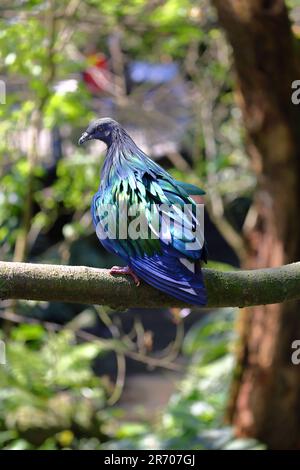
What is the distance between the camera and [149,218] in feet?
3.11

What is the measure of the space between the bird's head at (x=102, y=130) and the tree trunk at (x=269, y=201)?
1.30m

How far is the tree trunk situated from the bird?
1.30 meters

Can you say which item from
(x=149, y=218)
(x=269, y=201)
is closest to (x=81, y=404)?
(x=269, y=201)

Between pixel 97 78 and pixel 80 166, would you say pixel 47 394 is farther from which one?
pixel 97 78

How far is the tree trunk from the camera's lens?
7.02 feet

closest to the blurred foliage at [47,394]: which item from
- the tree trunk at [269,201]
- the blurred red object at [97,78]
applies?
the tree trunk at [269,201]

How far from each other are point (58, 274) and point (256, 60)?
1.36m

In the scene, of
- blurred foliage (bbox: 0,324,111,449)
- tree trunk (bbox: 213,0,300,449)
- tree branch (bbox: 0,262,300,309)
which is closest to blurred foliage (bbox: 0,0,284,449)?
blurred foliage (bbox: 0,324,111,449)

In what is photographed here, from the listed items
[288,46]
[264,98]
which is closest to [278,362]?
[264,98]

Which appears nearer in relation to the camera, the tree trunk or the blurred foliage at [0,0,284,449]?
the tree trunk

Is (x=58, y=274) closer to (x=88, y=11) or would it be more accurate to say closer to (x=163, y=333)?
(x=88, y=11)

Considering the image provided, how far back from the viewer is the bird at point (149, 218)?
945mm

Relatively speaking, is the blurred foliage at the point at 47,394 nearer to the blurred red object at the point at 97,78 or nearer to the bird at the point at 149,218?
the blurred red object at the point at 97,78

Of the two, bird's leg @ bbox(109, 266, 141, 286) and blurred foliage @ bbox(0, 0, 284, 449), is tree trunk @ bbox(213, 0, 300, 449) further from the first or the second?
bird's leg @ bbox(109, 266, 141, 286)
